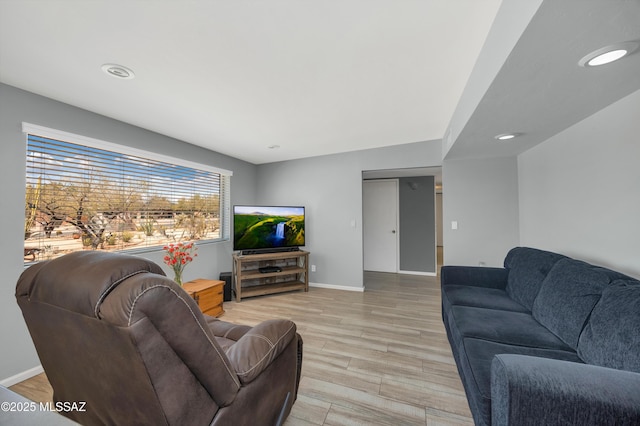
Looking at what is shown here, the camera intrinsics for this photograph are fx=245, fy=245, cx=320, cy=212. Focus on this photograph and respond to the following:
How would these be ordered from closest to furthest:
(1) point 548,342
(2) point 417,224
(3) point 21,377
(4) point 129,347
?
1. (4) point 129,347
2. (1) point 548,342
3. (3) point 21,377
4. (2) point 417,224

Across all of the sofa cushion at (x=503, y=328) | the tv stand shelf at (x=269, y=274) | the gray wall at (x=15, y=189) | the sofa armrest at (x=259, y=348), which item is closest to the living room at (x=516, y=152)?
the gray wall at (x=15, y=189)

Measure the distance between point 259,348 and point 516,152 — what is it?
3629 millimetres

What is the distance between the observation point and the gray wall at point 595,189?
1.58m

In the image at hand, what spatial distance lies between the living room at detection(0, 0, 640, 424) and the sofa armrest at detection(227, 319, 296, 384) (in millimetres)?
1781

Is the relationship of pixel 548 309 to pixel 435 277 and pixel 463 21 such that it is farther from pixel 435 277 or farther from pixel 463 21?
pixel 435 277

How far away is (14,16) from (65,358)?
1760 mm

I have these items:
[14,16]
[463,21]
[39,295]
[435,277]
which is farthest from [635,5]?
[435,277]

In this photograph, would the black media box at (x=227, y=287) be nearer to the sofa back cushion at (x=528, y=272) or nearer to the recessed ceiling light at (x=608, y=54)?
the sofa back cushion at (x=528, y=272)

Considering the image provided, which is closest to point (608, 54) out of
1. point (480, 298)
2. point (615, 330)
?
point (615, 330)

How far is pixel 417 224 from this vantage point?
17.2 feet

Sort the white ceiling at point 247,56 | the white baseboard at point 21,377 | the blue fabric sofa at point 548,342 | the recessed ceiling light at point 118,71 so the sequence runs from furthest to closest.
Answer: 1. the white baseboard at point 21,377
2. the recessed ceiling light at point 118,71
3. the white ceiling at point 247,56
4. the blue fabric sofa at point 548,342

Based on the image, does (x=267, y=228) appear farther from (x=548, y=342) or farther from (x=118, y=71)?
(x=548, y=342)

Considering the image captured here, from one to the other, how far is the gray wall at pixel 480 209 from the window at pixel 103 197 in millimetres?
3635

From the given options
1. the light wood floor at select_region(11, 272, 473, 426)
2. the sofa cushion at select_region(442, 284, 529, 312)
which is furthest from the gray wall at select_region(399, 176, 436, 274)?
the sofa cushion at select_region(442, 284, 529, 312)
